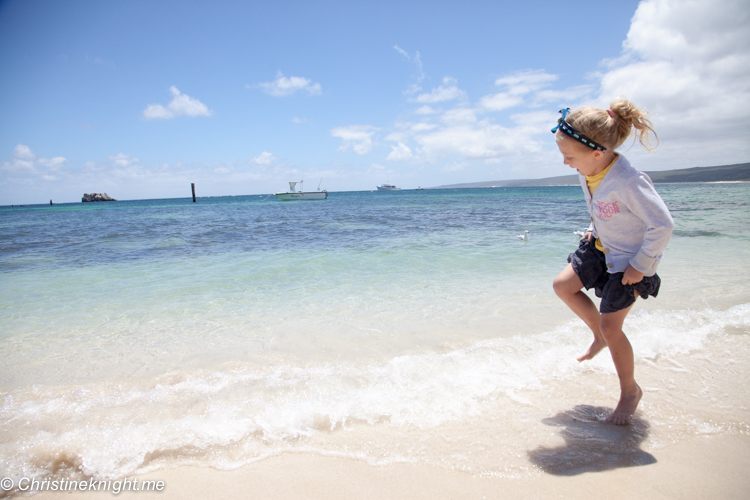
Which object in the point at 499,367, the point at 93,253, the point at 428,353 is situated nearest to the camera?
the point at 499,367

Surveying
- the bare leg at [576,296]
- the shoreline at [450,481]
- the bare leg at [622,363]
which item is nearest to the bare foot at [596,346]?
the bare leg at [576,296]

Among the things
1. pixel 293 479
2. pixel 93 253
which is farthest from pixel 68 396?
pixel 93 253

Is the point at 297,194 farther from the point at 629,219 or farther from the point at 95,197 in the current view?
the point at 95,197

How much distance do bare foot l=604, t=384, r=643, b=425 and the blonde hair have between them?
1508 mm

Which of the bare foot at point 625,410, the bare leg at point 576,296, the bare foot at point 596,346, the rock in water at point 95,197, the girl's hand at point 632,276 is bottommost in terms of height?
the bare foot at point 625,410

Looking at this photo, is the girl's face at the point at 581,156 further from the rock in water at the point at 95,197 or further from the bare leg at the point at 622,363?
the rock in water at the point at 95,197

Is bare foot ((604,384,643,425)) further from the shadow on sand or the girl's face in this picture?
the girl's face

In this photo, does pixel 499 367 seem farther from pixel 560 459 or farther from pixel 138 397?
pixel 138 397

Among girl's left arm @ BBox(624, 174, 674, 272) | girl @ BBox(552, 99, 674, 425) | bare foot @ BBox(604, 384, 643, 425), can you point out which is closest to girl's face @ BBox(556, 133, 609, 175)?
girl @ BBox(552, 99, 674, 425)

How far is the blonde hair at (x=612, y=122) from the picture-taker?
2.00m

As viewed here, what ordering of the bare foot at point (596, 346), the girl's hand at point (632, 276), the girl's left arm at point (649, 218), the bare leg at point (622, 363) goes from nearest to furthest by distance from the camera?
1. the girl's left arm at point (649, 218)
2. the girl's hand at point (632, 276)
3. the bare leg at point (622, 363)
4. the bare foot at point (596, 346)

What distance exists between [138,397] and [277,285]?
366 centimetres

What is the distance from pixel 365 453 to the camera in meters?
2.06

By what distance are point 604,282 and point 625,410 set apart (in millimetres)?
787
